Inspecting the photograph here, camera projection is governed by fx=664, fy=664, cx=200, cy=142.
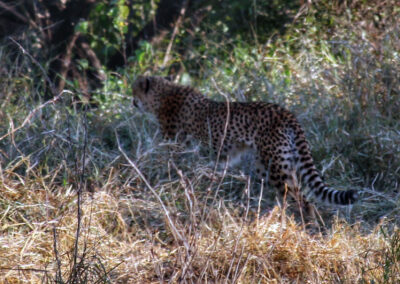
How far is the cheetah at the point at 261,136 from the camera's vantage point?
411cm

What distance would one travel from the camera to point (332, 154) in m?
4.55

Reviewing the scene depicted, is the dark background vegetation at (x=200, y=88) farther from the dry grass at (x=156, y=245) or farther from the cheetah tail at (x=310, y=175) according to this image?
the cheetah tail at (x=310, y=175)

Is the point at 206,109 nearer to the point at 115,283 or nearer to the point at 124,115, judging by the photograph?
the point at 124,115

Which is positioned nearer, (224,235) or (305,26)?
(224,235)

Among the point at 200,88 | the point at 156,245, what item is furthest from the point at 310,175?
the point at 200,88

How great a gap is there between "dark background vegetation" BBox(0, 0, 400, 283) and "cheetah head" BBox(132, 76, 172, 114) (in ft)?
0.34

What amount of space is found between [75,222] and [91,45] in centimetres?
364

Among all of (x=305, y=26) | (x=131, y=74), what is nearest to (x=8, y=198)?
(x=131, y=74)

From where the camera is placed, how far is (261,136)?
4305mm

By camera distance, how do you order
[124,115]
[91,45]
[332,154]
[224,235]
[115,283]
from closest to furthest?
[115,283], [224,235], [332,154], [124,115], [91,45]

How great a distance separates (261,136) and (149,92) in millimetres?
1235

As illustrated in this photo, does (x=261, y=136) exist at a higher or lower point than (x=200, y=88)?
higher

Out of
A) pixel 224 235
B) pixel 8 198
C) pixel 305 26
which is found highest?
pixel 305 26

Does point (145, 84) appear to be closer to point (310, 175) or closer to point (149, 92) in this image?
point (149, 92)
